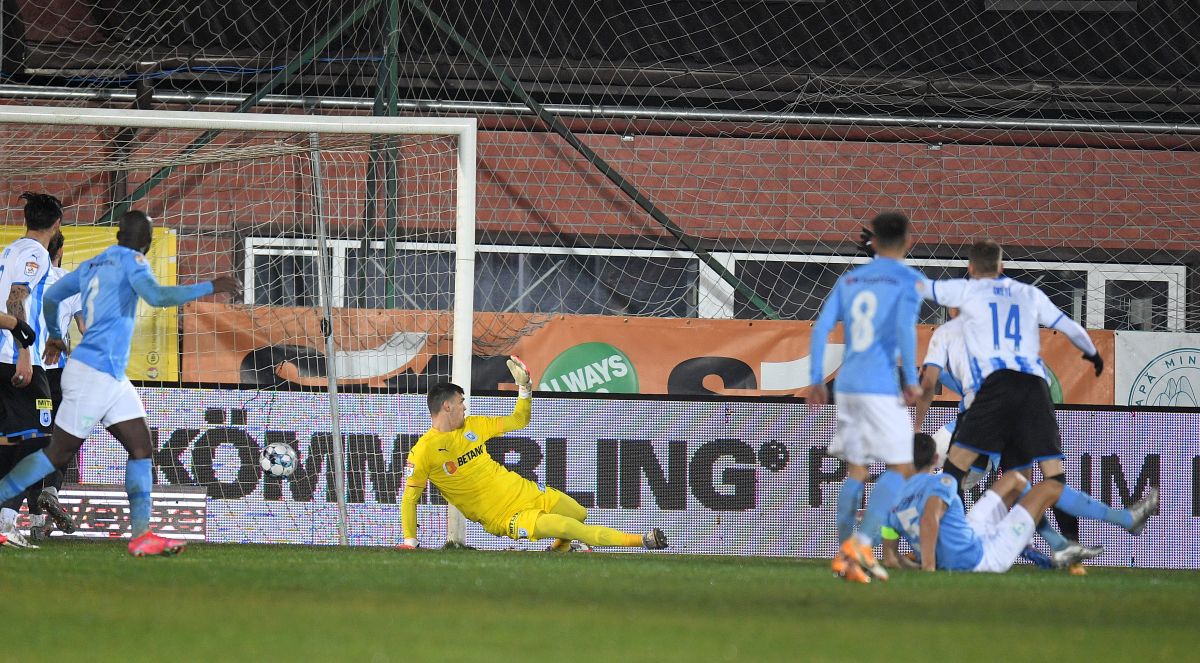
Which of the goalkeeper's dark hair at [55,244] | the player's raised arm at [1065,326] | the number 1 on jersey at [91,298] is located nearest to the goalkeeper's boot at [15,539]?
the number 1 on jersey at [91,298]

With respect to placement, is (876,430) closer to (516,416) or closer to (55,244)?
(516,416)

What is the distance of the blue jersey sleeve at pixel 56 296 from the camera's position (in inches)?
258

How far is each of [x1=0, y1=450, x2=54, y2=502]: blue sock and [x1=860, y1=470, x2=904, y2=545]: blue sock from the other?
3.94 metres

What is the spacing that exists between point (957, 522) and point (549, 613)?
3239 mm

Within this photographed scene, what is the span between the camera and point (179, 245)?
10.6 metres

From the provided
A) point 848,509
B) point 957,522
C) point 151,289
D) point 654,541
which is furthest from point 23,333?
point 957,522

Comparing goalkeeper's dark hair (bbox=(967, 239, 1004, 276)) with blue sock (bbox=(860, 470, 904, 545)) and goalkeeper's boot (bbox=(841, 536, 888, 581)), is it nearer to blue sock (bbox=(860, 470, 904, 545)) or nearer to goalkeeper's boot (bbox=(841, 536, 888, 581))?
blue sock (bbox=(860, 470, 904, 545))

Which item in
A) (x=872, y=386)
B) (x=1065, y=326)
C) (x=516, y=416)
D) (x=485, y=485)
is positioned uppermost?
(x=1065, y=326)

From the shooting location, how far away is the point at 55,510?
831 centimetres

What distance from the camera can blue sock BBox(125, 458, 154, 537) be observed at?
6.69 meters

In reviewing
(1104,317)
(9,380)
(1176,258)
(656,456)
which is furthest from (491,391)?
(1176,258)

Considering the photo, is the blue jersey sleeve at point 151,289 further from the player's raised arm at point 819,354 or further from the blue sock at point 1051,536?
the blue sock at point 1051,536

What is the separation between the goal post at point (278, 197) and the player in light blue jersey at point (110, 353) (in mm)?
2225

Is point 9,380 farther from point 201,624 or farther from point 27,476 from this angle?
point 201,624
